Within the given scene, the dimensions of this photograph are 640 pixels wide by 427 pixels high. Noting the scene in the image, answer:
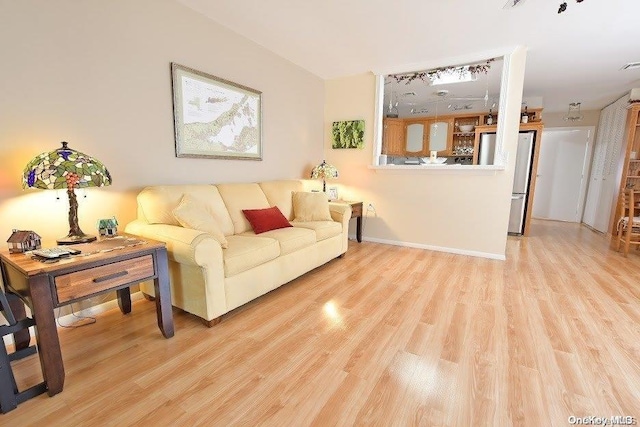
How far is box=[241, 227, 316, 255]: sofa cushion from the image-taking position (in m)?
2.43

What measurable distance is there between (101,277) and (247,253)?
33.3 inches

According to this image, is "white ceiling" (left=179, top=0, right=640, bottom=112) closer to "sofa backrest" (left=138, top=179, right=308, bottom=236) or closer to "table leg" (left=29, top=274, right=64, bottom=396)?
"sofa backrest" (left=138, top=179, right=308, bottom=236)

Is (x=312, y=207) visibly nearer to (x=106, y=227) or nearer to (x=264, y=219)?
(x=264, y=219)

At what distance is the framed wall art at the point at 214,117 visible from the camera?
2488 mm

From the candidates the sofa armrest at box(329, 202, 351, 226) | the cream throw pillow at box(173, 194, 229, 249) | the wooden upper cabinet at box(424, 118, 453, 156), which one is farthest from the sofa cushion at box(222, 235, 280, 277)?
the wooden upper cabinet at box(424, 118, 453, 156)

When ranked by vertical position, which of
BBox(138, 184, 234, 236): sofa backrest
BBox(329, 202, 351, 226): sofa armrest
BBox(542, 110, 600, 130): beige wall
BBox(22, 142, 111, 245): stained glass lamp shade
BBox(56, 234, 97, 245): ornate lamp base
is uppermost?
BBox(542, 110, 600, 130): beige wall

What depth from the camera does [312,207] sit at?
3229 millimetres

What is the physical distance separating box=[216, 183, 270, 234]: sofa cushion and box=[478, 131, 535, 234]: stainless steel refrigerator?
13.2ft

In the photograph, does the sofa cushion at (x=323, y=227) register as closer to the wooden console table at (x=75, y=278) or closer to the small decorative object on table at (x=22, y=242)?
the wooden console table at (x=75, y=278)

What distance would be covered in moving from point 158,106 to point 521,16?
319cm

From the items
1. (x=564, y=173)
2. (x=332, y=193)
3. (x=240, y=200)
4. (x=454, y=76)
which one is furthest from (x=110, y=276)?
(x=564, y=173)

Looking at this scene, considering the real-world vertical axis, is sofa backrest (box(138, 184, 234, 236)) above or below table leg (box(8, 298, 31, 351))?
above

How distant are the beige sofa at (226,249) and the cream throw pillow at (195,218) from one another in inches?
2.3

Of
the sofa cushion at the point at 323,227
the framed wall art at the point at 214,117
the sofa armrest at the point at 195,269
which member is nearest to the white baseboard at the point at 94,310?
the sofa armrest at the point at 195,269
